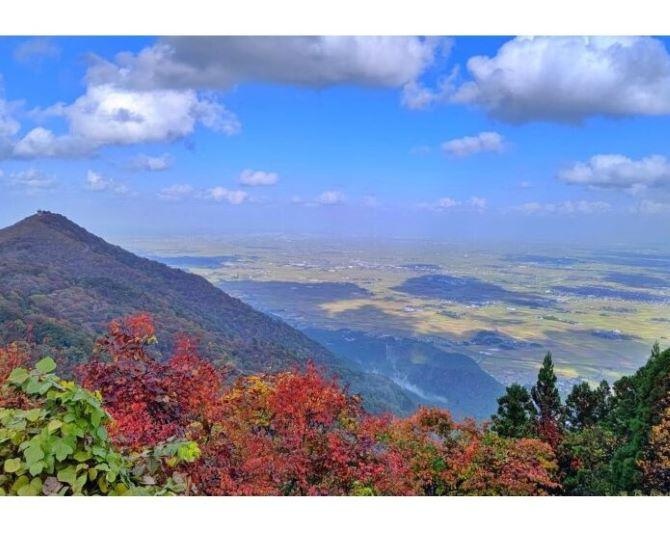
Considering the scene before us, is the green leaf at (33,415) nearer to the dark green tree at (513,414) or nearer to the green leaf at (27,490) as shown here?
the green leaf at (27,490)

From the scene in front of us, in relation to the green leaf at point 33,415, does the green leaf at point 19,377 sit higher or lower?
higher

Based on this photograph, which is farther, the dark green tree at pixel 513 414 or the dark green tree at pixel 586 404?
the dark green tree at pixel 586 404

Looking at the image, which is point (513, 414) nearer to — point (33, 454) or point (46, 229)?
point (33, 454)

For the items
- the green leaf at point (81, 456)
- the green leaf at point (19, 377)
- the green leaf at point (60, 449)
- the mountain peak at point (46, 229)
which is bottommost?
the green leaf at point (81, 456)

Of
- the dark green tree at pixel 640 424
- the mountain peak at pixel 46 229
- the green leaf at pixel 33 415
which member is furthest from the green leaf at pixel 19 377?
the mountain peak at pixel 46 229

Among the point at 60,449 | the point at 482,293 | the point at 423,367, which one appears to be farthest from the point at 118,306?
the point at 60,449

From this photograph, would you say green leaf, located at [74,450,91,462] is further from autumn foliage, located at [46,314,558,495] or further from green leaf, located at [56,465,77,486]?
autumn foliage, located at [46,314,558,495]

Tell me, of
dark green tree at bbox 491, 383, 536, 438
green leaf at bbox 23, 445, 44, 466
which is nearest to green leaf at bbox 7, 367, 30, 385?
green leaf at bbox 23, 445, 44, 466
